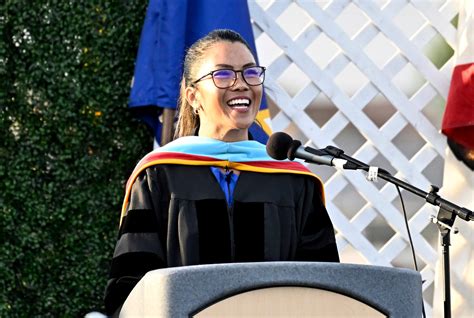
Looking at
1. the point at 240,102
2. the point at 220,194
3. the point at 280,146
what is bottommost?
the point at 220,194

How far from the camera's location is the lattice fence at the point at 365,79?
15.3 feet

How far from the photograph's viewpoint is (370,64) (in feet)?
15.4

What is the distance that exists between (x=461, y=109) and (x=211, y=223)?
82.9 inches

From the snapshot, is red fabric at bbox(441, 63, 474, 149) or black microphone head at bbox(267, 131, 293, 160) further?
red fabric at bbox(441, 63, 474, 149)

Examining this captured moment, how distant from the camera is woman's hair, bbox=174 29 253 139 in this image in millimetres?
2789

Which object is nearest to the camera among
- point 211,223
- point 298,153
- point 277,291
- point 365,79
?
point 277,291

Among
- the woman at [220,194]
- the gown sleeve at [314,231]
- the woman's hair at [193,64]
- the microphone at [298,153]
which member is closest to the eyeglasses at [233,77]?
the woman at [220,194]

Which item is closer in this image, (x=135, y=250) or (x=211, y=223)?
(x=135, y=250)

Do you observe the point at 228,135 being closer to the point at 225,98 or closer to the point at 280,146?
the point at 225,98

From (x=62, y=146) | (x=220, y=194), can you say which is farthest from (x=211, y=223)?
(x=62, y=146)

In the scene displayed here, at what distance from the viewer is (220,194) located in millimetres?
2717

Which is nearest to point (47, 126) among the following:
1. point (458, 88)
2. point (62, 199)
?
point (62, 199)

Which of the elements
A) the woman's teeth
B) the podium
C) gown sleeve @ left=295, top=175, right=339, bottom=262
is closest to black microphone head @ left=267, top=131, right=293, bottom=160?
the woman's teeth

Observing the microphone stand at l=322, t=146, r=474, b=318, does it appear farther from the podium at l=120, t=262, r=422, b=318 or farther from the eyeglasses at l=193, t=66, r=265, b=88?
the podium at l=120, t=262, r=422, b=318
